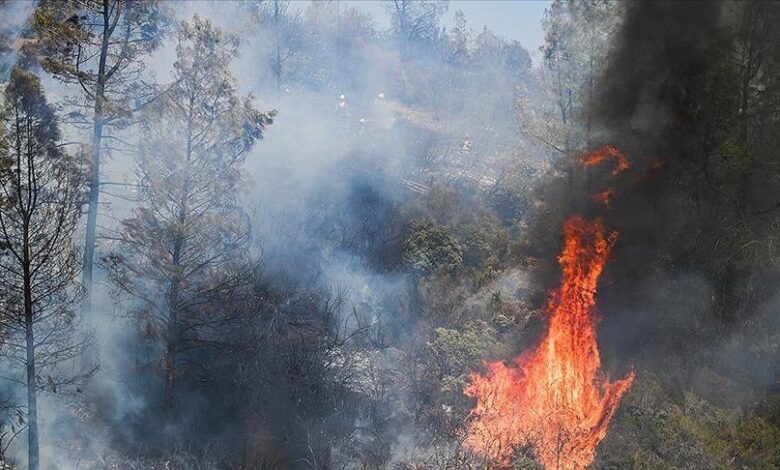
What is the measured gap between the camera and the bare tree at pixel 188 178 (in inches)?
448

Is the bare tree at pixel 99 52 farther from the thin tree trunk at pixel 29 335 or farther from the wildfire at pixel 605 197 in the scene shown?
the wildfire at pixel 605 197

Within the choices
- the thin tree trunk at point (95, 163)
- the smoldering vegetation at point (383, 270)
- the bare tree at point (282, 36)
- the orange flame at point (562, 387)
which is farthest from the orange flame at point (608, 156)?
the bare tree at point (282, 36)

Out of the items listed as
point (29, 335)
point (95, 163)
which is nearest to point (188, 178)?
point (95, 163)

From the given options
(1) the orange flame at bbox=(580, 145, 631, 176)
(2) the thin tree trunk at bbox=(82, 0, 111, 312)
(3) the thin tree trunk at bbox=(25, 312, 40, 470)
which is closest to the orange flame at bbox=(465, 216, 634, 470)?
(1) the orange flame at bbox=(580, 145, 631, 176)

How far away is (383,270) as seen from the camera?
58.7 ft

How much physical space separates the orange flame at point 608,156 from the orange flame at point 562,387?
1501mm

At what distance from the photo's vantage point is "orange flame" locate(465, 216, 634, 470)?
38.0ft

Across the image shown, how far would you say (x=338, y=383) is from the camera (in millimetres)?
13547

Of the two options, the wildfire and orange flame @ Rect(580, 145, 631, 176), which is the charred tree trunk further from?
orange flame @ Rect(580, 145, 631, 176)

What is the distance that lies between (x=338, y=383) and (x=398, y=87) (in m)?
30.8

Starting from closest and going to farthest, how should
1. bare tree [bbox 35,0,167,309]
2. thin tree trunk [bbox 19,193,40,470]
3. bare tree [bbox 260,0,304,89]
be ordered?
thin tree trunk [bbox 19,193,40,470] < bare tree [bbox 35,0,167,309] < bare tree [bbox 260,0,304,89]

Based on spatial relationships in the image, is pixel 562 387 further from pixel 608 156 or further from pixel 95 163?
pixel 95 163

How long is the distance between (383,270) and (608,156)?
7.19 metres

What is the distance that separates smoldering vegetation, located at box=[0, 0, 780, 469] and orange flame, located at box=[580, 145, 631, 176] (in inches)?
8.3
